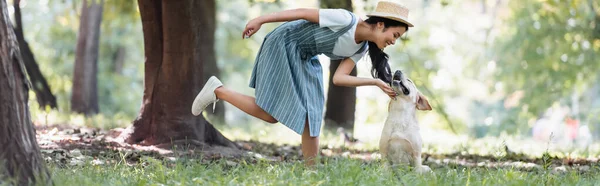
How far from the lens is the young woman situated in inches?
242

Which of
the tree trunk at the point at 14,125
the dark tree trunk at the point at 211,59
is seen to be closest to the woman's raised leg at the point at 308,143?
the tree trunk at the point at 14,125

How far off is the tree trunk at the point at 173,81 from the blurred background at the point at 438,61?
2.46 metres

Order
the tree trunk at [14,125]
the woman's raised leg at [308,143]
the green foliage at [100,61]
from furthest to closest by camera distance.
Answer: the green foliage at [100,61], the woman's raised leg at [308,143], the tree trunk at [14,125]

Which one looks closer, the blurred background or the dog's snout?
the dog's snout

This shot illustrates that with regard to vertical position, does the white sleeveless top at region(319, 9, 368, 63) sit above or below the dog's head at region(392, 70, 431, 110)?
above

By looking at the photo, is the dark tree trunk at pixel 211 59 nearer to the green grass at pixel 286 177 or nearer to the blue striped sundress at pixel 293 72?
the blue striped sundress at pixel 293 72

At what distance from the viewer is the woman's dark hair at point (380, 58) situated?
615 cm

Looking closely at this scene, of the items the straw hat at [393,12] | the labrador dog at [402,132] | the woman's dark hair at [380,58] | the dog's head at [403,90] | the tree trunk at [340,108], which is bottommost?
the tree trunk at [340,108]

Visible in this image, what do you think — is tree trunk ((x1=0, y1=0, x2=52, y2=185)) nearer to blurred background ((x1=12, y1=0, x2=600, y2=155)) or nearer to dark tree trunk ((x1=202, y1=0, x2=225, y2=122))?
blurred background ((x1=12, y1=0, x2=600, y2=155))

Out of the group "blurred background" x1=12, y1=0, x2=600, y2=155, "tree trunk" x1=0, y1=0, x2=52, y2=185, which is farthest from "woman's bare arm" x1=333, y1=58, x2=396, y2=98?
"blurred background" x1=12, y1=0, x2=600, y2=155

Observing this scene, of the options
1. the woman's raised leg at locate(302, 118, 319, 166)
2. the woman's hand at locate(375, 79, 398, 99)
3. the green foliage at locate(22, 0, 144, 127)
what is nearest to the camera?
the woman's hand at locate(375, 79, 398, 99)

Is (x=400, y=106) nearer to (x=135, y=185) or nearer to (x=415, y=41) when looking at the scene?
(x=135, y=185)

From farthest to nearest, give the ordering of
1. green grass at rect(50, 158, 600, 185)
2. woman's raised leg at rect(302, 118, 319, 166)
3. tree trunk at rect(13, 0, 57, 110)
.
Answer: tree trunk at rect(13, 0, 57, 110)
woman's raised leg at rect(302, 118, 319, 166)
green grass at rect(50, 158, 600, 185)

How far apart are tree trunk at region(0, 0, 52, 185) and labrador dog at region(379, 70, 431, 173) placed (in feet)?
7.39
